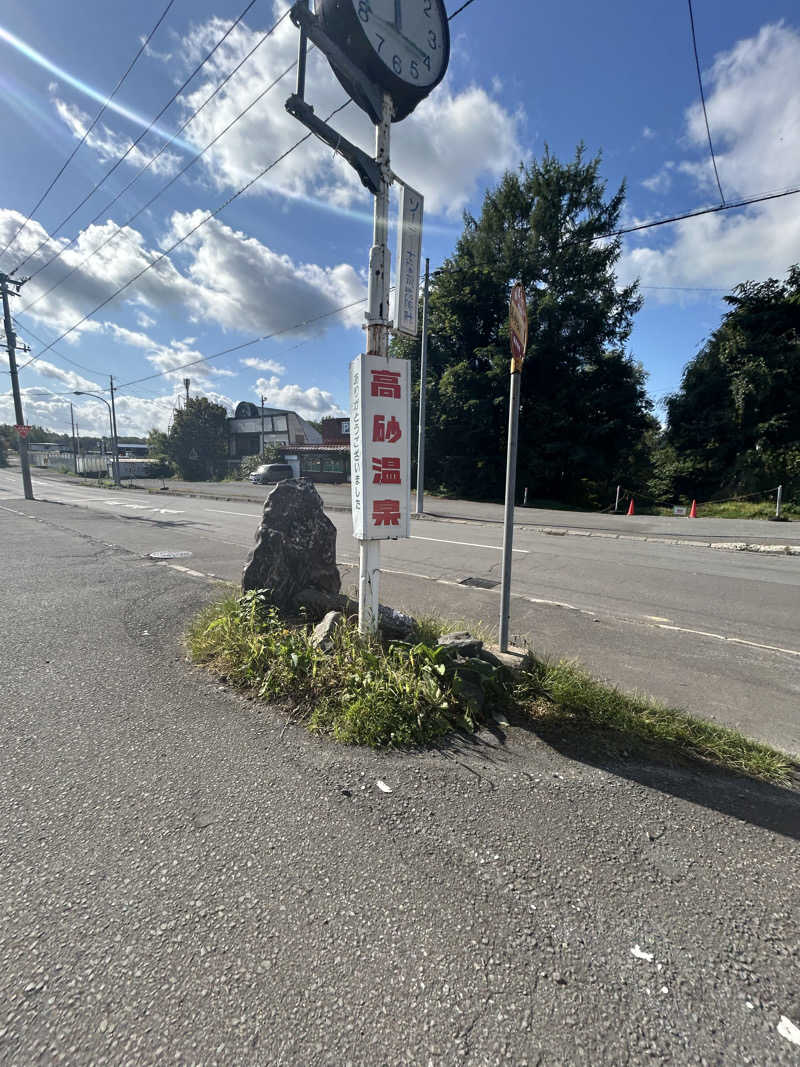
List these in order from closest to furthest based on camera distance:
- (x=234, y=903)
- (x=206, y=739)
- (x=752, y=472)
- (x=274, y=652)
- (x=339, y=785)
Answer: (x=234, y=903)
(x=339, y=785)
(x=206, y=739)
(x=274, y=652)
(x=752, y=472)

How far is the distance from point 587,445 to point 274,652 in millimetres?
22578

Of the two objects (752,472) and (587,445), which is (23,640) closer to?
(587,445)

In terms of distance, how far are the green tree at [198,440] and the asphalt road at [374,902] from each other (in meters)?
47.2

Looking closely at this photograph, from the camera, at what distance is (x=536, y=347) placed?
22.3 m

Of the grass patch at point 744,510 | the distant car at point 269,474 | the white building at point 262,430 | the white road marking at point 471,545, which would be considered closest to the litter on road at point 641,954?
the white road marking at point 471,545

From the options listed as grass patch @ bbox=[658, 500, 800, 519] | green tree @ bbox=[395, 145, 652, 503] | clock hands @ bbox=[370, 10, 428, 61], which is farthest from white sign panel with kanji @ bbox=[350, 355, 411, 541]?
green tree @ bbox=[395, 145, 652, 503]

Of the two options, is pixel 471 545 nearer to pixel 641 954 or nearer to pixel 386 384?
pixel 386 384

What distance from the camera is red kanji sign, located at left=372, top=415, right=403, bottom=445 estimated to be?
11.2 ft

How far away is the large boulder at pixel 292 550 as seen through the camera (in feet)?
15.1

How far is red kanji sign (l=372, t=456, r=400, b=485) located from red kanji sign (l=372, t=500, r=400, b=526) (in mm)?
154

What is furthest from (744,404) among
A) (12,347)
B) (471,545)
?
(12,347)

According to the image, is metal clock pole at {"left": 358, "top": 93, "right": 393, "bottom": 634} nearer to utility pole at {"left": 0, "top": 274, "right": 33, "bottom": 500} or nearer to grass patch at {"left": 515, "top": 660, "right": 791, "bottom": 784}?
grass patch at {"left": 515, "top": 660, "right": 791, "bottom": 784}

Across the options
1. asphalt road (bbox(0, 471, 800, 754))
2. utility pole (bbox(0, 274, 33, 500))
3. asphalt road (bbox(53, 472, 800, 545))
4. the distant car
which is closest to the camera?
asphalt road (bbox(0, 471, 800, 754))

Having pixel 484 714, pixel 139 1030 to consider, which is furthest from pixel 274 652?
pixel 139 1030
